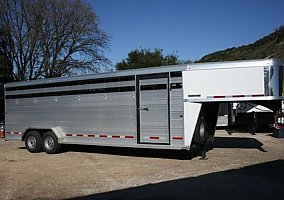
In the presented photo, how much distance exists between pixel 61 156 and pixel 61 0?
67.6 ft

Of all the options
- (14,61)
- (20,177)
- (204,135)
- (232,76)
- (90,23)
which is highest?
(90,23)

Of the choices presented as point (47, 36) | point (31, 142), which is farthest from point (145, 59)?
point (31, 142)

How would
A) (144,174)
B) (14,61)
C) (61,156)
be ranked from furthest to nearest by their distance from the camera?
(14,61)
(61,156)
(144,174)

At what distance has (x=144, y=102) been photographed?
1395cm

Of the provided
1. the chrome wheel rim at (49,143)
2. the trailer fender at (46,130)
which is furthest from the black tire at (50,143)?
the trailer fender at (46,130)

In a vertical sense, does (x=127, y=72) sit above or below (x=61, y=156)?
above

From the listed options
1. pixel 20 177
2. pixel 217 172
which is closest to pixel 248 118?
pixel 217 172

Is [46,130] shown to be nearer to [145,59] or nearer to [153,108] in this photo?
[153,108]

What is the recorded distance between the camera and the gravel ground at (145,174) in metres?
9.19

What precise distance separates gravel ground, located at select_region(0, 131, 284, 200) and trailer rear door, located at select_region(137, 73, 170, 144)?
2.79 feet

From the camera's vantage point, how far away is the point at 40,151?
1727 centimetres

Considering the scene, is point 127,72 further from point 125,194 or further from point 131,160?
point 125,194

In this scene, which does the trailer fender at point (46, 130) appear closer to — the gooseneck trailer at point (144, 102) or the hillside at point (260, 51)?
the gooseneck trailer at point (144, 102)

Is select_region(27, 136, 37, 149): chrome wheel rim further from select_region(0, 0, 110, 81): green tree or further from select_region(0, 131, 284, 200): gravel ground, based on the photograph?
select_region(0, 0, 110, 81): green tree
